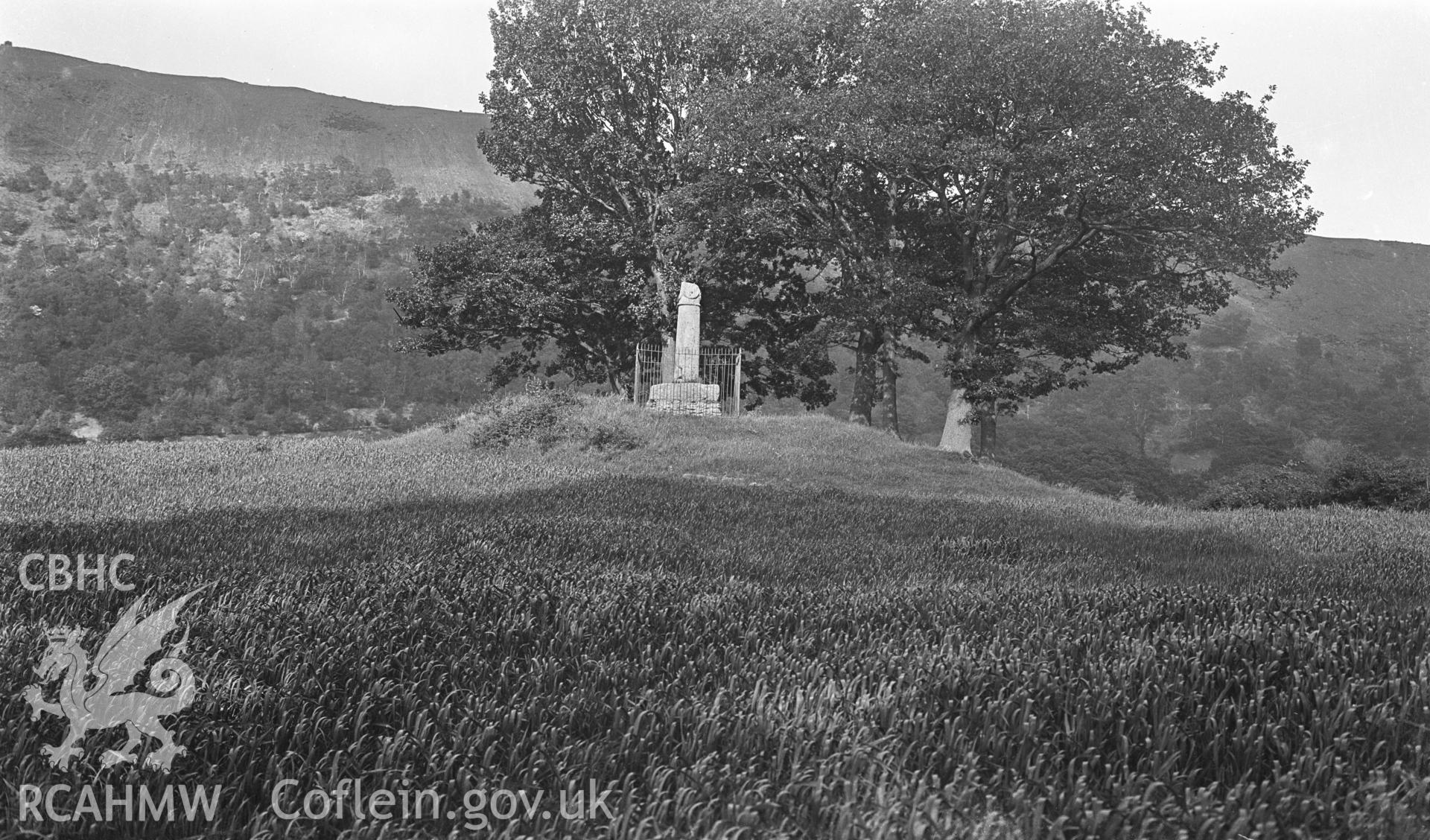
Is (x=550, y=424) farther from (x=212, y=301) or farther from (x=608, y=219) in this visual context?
(x=212, y=301)

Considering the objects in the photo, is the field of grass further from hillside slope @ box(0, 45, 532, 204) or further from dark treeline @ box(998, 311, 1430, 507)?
hillside slope @ box(0, 45, 532, 204)

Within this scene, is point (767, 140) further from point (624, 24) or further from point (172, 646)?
point (172, 646)

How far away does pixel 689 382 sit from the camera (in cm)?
2592

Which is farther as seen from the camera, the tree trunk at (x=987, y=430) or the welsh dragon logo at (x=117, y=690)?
the tree trunk at (x=987, y=430)

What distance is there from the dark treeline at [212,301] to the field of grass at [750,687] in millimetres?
37537

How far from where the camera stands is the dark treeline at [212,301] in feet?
190

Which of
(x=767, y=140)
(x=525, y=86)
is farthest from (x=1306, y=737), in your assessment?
(x=525, y=86)

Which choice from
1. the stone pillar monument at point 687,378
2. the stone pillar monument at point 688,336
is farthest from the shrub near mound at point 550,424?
the stone pillar monument at point 688,336

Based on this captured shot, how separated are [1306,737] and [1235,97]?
26.0m

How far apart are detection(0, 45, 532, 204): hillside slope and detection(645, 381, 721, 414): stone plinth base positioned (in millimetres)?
84598

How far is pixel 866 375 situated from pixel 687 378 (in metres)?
7.47

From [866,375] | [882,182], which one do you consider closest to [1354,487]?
[866,375]

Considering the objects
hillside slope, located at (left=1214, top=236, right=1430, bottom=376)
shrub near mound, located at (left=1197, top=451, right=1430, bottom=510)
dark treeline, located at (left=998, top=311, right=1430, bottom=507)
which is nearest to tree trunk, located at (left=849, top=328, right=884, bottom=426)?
shrub near mound, located at (left=1197, top=451, right=1430, bottom=510)

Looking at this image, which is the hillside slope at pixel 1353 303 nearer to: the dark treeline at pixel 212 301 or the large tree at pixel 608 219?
the large tree at pixel 608 219
